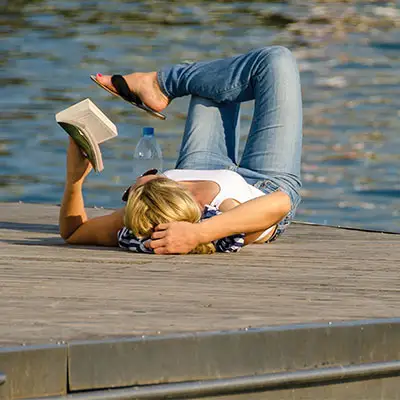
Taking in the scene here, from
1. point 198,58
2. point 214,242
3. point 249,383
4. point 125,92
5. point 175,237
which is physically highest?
point 125,92

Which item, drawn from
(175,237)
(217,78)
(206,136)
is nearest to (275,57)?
(217,78)

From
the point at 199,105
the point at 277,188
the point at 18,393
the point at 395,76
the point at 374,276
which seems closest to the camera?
the point at 18,393

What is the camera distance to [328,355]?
4.52 m

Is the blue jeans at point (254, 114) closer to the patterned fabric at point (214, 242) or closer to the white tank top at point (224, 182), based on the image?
the white tank top at point (224, 182)

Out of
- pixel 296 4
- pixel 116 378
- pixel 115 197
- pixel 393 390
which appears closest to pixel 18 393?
pixel 116 378

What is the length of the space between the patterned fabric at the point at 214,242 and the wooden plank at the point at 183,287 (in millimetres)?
51

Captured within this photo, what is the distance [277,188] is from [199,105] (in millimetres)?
732

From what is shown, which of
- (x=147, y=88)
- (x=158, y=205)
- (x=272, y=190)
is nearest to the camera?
(x=158, y=205)

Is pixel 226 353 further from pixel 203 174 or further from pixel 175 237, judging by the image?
pixel 203 174

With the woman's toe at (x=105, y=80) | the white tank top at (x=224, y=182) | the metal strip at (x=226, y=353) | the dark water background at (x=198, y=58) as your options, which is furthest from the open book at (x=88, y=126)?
the dark water background at (x=198, y=58)

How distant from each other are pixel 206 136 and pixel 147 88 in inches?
16.0

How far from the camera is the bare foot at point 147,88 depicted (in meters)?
6.78

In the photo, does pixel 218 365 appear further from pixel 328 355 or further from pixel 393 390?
pixel 393 390

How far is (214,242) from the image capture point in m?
6.12
